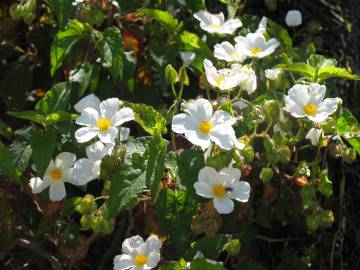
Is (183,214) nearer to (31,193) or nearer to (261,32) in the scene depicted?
(31,193)

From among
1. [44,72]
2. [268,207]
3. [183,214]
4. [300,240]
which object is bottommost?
[300,240]

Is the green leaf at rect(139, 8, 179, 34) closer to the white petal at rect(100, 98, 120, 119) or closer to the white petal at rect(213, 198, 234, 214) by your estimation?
the white petal at rect(100, 98, 120, 119)

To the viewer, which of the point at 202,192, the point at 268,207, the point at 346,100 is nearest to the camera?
the point at 202,192

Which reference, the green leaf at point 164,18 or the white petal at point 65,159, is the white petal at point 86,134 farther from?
the green leaf at point 164,18

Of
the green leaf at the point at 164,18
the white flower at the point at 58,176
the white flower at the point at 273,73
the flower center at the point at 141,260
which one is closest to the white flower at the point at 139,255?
the flower center at the point at 141,260

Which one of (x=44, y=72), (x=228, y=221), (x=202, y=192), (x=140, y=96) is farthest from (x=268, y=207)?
(x=44, y=72)

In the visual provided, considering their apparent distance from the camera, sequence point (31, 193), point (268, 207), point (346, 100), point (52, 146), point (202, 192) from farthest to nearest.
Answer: point (346, 100), point (268, 207), point (31, 193), point (52, 146), point (202, 192)

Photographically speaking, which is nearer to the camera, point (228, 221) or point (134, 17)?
point (228, 221)

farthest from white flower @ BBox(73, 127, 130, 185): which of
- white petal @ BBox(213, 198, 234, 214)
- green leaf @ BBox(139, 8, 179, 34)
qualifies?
green leaf @ BBox(139, 8, 179, 34)
